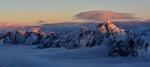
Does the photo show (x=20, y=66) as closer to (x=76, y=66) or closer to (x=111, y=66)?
(x=76, y=66)

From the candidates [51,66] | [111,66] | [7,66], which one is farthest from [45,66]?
[111,66]

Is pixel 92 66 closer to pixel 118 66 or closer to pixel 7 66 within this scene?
pixel 118 66

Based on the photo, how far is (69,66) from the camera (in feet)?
638

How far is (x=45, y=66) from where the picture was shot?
195 meters

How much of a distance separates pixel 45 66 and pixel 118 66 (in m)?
34.8

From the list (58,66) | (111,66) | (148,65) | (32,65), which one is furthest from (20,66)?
(148,65)

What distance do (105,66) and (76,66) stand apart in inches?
549

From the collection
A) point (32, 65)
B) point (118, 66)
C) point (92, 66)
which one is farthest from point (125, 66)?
point (32, 65)

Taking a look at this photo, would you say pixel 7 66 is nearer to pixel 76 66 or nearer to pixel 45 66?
pixel 45 66

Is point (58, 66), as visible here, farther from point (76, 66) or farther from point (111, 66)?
point (111, 66)

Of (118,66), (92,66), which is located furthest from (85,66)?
(118,66)

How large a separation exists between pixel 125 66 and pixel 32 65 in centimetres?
4485

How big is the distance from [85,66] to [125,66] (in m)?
19.6

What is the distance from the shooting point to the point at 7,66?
195125mm
